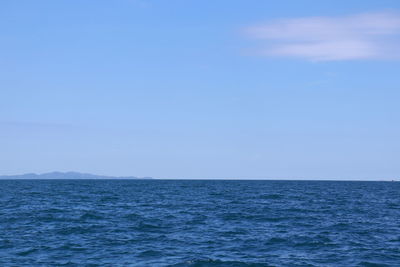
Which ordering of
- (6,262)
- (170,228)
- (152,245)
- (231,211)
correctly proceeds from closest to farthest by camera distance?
1. (6,262)
2. (152,245)
3. (170,228)
4. (231,211)

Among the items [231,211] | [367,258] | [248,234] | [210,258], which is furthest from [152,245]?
[231,211]

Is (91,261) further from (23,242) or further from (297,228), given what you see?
(297,228)

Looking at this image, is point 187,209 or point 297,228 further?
point 187,209

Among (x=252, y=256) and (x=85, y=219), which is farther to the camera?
(x=85, y=219)

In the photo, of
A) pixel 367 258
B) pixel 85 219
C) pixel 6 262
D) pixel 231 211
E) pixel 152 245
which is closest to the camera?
pixel 6 262

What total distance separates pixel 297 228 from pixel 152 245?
13.5m

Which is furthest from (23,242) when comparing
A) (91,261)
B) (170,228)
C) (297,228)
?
(297,228)

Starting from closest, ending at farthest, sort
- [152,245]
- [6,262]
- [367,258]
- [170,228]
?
[6,262] → [367,258] → [152,245] → [170,228]

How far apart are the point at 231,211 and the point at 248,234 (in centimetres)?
1588

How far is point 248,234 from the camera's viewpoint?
3378cm

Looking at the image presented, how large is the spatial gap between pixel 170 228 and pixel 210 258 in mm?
11389

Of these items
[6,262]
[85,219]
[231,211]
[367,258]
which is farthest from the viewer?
[231,211]

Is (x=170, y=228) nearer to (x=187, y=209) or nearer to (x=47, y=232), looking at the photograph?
(x=47, y=232)

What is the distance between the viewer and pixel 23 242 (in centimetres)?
3008
